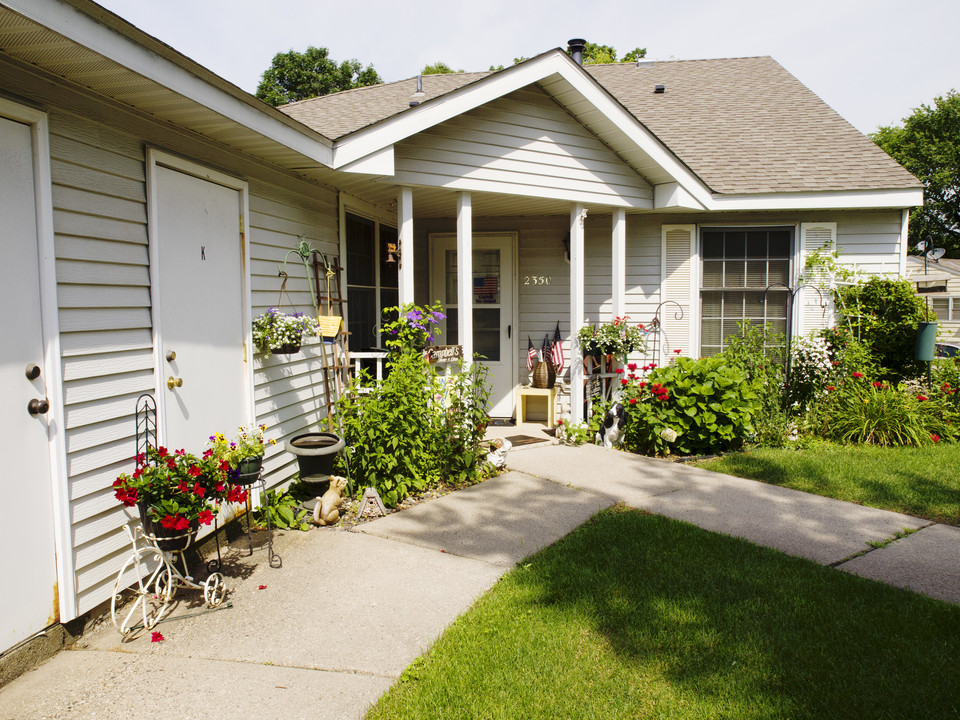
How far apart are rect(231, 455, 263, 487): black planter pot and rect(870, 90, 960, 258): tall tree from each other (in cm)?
→ 4031

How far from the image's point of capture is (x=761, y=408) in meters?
6.78

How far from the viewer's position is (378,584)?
11.9ft

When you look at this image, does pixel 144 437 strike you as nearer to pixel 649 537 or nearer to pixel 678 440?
pixel 649 537

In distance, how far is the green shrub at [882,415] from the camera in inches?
268

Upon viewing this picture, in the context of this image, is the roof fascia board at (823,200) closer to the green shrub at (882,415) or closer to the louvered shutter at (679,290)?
the louvered shutter at (679,290)

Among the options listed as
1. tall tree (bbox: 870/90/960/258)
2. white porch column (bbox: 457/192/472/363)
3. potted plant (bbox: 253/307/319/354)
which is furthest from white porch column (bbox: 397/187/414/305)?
tall tree (bbox: 870/90/960/258)

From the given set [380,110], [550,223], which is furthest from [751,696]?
[380,110]

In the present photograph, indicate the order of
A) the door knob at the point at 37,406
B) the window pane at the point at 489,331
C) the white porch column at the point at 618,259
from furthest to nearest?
the window pane at the point at 489,331 → the white porch column at the point at 618,259 → the door knob at the point at 37,406

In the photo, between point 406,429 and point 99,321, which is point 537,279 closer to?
point 406,429

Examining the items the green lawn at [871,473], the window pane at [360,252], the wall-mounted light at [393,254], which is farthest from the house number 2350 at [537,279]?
the green lawn at [871,473]

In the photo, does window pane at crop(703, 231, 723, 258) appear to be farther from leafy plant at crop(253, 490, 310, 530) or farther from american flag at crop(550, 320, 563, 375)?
leafy plant at crop(253, 490, 310, 530)

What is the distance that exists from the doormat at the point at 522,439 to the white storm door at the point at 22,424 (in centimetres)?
464

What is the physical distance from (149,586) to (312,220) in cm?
335

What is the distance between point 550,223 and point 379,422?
4144mm
